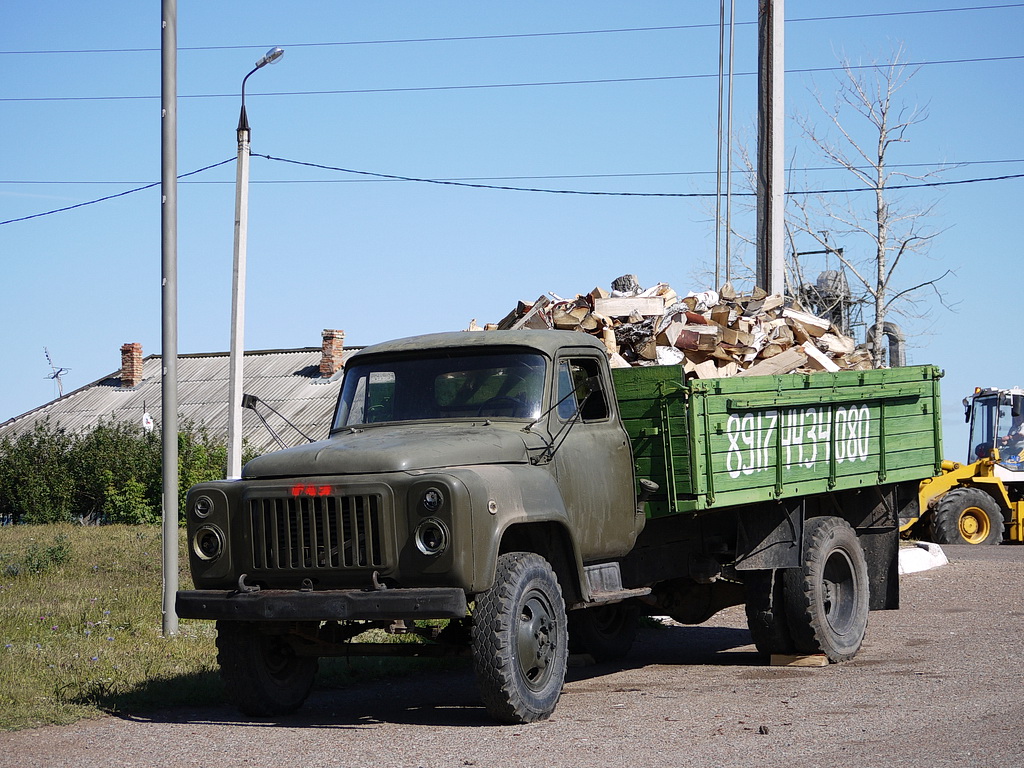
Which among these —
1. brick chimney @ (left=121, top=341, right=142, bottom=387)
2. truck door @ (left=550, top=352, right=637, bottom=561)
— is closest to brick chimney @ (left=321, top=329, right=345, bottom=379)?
brick chimney @ (left=121, top=341, right=142, bottom=387)

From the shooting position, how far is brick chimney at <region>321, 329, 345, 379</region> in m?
40.4

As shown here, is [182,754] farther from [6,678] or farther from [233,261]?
[233,261]

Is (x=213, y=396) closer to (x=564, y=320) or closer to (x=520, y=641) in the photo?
(x=564, y=320)

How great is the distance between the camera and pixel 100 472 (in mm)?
30516

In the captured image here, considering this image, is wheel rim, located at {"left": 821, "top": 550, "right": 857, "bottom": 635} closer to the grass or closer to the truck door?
the truck door

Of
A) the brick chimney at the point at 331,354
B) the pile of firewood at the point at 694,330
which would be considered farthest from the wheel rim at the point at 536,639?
the brick chimney at the point at 331,354

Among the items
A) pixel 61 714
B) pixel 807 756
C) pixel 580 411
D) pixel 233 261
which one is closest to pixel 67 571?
pixel 233 261

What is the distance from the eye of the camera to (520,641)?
23.9 feet

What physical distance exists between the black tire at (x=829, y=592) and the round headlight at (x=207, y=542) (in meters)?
4.36

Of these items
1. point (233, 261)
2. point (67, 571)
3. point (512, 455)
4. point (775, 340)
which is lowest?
point (67, 571)

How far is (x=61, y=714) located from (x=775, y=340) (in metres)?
6.66

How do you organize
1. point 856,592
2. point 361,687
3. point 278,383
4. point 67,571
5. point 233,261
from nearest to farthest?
1. point 361,687
2. point 856,592
3. point 233,261
4. point 67,571
5. point 278,383

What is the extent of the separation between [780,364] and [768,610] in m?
2.30

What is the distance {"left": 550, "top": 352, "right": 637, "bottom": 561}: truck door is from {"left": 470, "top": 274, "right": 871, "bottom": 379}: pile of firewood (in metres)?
1.38
